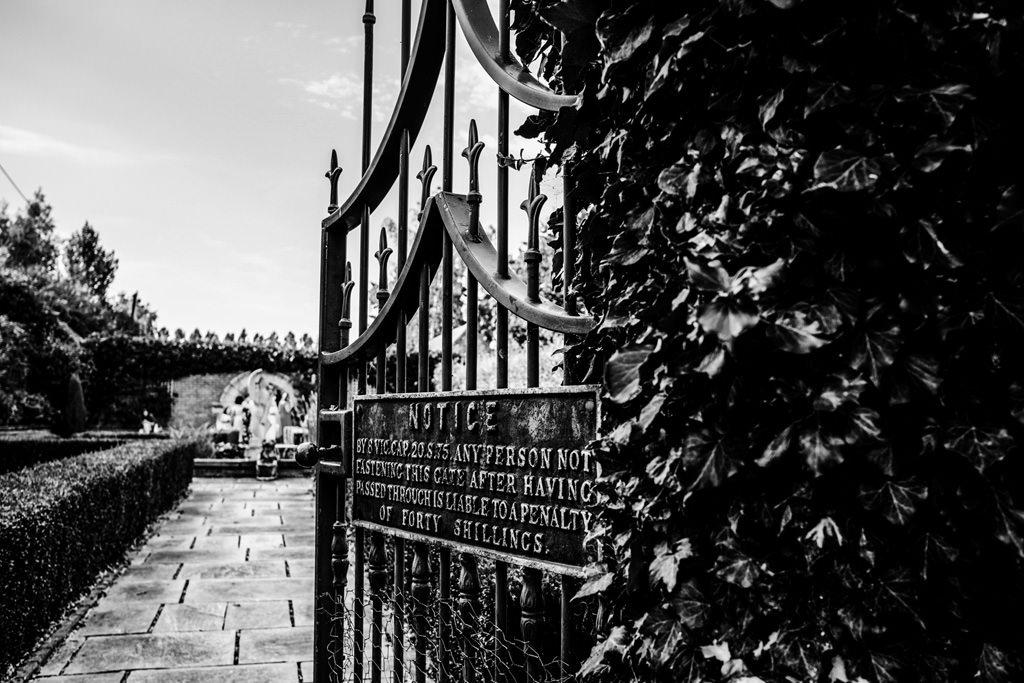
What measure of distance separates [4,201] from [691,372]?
168 ft

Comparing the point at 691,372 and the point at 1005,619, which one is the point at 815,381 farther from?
the point at 1005,619

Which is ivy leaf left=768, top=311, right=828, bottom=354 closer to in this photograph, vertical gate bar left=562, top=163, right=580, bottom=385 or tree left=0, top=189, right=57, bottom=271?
vertical gate bar left=562, top=163, right=580, bottom=385

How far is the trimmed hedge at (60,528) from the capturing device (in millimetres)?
4496

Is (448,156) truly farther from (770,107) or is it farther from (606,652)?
(606,652)

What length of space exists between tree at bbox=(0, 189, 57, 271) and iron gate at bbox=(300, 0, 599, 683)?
4268 cm

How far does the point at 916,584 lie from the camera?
1082 millimetres

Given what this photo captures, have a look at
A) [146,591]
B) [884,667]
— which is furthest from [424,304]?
[146,591]

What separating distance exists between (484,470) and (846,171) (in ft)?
4.47

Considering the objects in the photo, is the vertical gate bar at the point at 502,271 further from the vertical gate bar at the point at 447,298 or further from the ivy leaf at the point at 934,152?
the ivy leaf at the point at 934,152

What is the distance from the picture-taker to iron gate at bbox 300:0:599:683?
6.39 feet

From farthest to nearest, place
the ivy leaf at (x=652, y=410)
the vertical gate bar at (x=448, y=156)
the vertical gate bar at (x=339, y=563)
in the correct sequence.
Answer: the vertical gate bar at (x=339, y=563) < the vertical gate bar at (x=448, y=156) < the ivy leaf at (x=652, y=410)

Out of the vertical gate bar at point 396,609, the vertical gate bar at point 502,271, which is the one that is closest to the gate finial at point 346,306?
the vertical gate bar at point 396,609

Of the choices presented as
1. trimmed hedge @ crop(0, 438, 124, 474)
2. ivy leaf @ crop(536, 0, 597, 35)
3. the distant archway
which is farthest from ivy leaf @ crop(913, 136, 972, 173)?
the distant archway

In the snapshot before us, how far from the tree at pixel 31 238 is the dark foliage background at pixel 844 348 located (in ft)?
147
